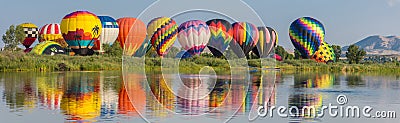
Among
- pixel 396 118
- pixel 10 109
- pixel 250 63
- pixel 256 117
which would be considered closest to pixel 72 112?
pixel 10 109

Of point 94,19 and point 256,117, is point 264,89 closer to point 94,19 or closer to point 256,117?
point 256,117

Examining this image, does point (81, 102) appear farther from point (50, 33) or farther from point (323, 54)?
point (323, 54)

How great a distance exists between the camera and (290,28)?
62750mm

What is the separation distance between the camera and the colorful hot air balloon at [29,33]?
66.9 metres

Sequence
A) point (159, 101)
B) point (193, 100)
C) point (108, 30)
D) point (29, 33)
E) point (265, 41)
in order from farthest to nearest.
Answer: point (29, 33)
point (265, 41)
point (108, 30)
point (193, 100)
point (159, 101)

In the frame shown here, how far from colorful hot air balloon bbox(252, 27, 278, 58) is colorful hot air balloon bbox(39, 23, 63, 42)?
17.3 meters

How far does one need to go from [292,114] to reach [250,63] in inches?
1686

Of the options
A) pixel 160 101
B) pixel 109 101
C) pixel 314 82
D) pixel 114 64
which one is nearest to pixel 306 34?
pixel 114 64

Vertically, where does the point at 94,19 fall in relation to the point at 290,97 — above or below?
above

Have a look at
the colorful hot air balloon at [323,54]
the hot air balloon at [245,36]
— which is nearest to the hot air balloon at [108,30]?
the hot air balloon at [245,36]

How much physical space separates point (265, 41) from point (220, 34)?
6.10 m

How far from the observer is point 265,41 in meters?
62.4

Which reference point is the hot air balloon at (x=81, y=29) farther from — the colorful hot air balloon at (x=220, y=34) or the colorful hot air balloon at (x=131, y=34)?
the colorful hot air balloon at (x=220, y=34)

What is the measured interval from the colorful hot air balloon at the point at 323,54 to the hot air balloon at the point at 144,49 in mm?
16555
